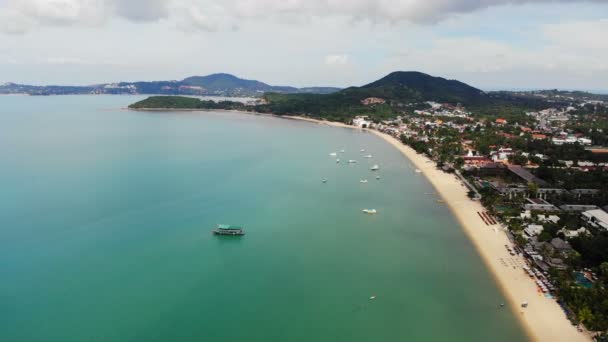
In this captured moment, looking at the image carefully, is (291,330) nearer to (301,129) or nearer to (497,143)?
(497,143)

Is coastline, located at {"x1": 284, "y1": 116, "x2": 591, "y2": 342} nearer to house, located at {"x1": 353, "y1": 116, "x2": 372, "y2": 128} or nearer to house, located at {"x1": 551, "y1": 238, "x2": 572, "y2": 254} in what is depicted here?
house, located at {"x1": 551, "y1": 238, "x2": 572, "y2": 254}

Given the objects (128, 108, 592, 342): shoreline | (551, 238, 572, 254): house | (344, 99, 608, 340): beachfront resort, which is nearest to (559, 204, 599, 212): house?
(344, 99, 608, 340): beachfront resort

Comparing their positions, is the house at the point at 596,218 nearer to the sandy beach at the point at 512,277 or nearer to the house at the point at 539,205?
the house at the point at 539,205

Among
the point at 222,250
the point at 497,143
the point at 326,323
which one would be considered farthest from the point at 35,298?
the point at 497,143

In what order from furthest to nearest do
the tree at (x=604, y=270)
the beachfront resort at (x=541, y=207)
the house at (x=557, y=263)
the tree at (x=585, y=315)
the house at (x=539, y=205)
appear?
the house at (x=539, y=205)
the house at (x=557, y=263)
the tree at (x=604, y=270)
the beachfront resort at (x=541, y=207)
the tree at (x=585, y=315)

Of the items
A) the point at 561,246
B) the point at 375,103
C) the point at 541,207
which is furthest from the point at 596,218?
the point at 375,103

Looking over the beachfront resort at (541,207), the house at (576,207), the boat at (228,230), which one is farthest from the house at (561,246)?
the boat at (228,230)

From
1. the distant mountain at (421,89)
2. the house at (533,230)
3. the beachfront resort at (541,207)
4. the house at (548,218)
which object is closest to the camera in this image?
the beachfront resort at (541,207)
